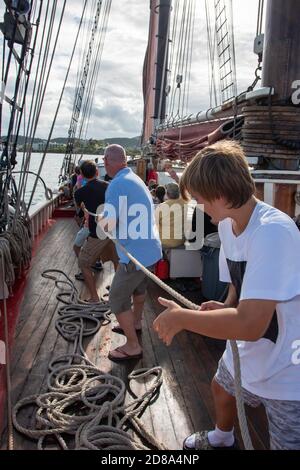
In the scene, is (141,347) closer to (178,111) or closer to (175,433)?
(175,433)

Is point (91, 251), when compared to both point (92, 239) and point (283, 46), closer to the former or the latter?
point (92, 239)

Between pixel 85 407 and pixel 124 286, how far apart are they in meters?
0.84

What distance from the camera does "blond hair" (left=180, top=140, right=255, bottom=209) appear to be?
1.16 m

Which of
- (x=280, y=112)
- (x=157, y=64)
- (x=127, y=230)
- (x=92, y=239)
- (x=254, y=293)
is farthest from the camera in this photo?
(x=157, y=64)

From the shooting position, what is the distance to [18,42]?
3760mm

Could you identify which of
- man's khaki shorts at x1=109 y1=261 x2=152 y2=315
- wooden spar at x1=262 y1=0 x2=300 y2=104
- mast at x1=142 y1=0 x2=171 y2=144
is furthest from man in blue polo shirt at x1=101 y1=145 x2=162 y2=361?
mast at x1=142 y1=0 x2=171 y2=144

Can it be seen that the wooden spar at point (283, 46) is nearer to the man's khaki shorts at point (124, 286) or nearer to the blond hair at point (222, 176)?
the man's khaki shorts at point (124, 286)

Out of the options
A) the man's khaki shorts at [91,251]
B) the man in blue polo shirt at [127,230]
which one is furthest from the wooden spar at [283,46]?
the man's khaki shorts at [91,251]

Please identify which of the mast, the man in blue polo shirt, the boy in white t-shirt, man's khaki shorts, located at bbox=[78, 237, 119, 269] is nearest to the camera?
the boy in white t-shirt

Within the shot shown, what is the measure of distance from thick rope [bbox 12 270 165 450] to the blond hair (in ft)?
4.72

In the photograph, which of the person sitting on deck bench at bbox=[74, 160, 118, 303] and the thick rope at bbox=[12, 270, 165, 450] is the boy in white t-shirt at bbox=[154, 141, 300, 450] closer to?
the thick rope at bbox=[12, 270, 165, 450]

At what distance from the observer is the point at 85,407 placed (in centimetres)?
241

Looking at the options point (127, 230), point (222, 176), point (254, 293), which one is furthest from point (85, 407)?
point (222, 176)

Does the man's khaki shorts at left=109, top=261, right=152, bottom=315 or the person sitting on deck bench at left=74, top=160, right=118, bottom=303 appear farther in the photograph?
the person sitting on deck bench at left=74, top=160, right=118, bottom=303
